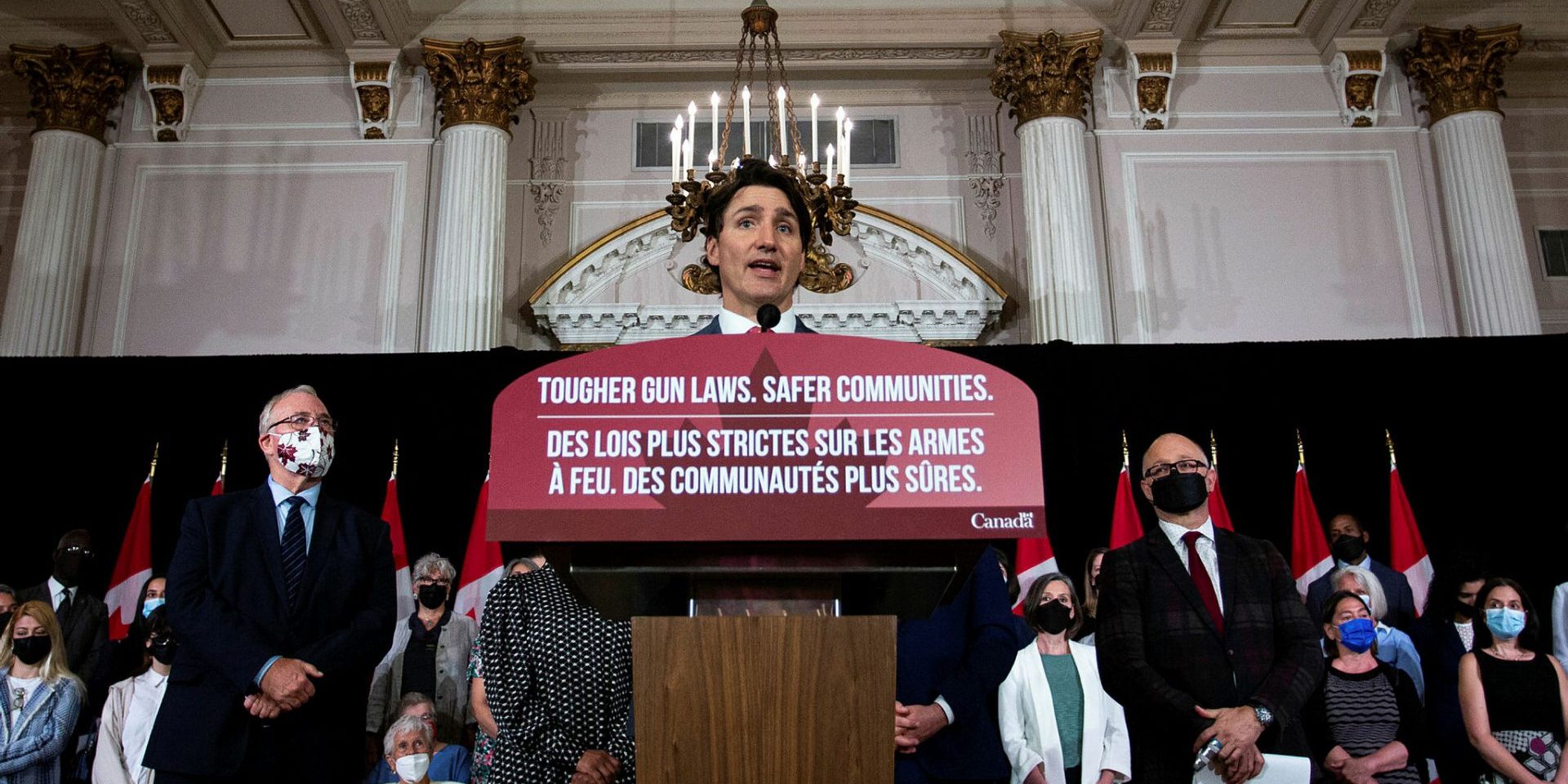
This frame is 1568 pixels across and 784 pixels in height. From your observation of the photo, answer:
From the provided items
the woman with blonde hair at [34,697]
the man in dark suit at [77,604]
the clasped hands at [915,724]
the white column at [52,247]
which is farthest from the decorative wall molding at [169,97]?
the clasped hands at [915,724]

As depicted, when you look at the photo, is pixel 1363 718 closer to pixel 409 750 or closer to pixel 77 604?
pixel 409 750

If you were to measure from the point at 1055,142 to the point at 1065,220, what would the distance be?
0.57 metres

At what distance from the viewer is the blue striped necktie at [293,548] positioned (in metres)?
3.05

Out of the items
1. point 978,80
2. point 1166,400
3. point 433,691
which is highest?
point 978,80

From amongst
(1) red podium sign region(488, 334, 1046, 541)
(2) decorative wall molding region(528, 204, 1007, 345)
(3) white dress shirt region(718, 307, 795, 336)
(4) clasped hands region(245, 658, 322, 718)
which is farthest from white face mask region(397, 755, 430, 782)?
(2) decorative wall molding region(528, 204, 1007, 345)

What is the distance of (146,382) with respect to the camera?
678 centimetres

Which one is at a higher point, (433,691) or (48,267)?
(48,267)

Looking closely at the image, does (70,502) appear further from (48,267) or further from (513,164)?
(513,164)

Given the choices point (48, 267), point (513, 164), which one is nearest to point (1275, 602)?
point (513, 164)

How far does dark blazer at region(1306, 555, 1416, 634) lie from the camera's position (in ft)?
18.5

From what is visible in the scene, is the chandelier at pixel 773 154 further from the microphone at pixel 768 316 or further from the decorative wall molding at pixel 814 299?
the microphone at pixel 768 316

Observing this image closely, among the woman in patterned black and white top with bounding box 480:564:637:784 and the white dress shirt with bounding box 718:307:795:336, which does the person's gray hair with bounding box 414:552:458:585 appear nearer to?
the woman in patterned black and white top with bounding box 480:564:637:784

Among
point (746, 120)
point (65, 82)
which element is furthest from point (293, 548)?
point (65, 82)

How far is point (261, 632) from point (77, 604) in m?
3.47
